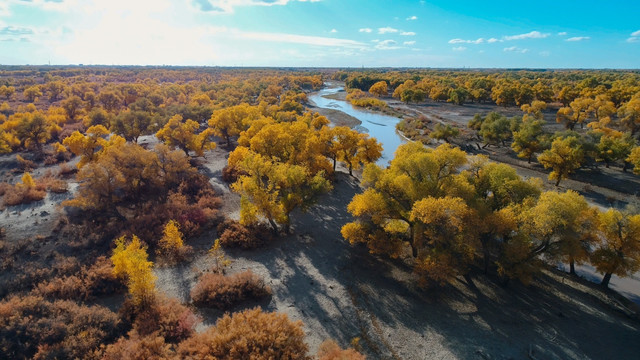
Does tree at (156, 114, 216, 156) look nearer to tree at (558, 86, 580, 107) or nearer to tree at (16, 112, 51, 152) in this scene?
tree at (16, 112, 51, 152)

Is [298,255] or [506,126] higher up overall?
[506,126]

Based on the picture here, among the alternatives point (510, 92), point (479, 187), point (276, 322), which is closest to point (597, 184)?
point (479, 187)

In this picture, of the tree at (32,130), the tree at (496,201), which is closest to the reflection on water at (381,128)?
the tree at (496,201)

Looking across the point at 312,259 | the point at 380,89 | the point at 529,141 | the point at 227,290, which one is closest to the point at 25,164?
the point at 227,290

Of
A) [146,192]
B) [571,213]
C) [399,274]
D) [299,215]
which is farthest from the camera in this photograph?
[146,192]

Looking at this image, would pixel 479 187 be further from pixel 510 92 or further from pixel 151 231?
pixel 510 92

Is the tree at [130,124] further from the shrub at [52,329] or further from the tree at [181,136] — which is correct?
the shrub at [52,329]

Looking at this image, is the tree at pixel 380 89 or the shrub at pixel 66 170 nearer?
the shrub at pixel 66 170
